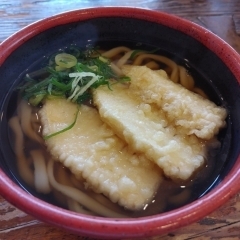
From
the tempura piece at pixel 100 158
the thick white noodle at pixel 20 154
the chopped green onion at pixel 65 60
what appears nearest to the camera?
the tempura piece at pixel 100 158

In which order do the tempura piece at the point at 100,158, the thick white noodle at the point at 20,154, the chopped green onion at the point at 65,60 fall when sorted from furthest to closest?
the chopped green onion at the point at 65,60 → the thick white noodle at the point at 20,154 → the tempura piece at the point at 100,158

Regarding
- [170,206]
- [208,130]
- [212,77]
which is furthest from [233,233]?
[212,77]

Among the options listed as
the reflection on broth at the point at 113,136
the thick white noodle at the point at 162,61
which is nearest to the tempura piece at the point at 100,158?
the reflection on broth at the point at 113,136

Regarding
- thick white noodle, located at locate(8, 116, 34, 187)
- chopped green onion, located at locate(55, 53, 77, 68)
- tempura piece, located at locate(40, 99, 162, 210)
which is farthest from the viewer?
chopped green onion, located at locate(55, 53, 77, 68)

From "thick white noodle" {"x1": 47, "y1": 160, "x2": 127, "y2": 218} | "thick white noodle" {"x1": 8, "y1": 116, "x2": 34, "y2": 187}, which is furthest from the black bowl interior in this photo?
"thick white noodle" {"x1": 47, "y1": 160, "x2": 127, "y2": 218}

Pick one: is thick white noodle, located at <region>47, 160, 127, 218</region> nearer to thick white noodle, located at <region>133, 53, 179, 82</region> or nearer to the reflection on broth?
the reflection on broth

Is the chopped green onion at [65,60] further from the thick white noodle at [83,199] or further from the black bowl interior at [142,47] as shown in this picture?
the thick white noodle at [83,199]

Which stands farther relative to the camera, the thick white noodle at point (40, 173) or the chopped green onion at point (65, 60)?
the chopped green onion at point (65, 60)

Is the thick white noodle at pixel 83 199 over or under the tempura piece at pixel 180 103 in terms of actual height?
under
